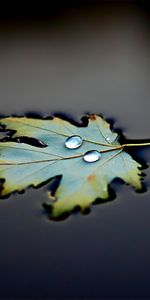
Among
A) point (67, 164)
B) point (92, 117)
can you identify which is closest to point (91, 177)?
point (67, 164)

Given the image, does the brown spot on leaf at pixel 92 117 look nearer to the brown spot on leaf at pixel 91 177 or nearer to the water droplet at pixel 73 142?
the water droplet at pixel 73 142

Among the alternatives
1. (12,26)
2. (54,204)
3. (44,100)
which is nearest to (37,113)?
(44,100)

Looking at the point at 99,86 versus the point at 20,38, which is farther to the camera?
the point at 20,38

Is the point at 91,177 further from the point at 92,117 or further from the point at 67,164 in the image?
the point at 92,117

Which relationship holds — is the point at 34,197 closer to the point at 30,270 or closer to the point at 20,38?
the point at 30,270

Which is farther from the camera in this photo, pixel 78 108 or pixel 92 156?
pixel 78 108

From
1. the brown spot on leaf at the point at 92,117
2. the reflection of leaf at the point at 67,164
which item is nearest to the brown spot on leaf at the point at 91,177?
the reflection of leaf at the point at 67,164

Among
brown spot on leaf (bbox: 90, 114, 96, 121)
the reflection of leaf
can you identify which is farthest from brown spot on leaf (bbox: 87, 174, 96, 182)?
brown spot on leaf (bbox: 90, 114, 96, 121)
